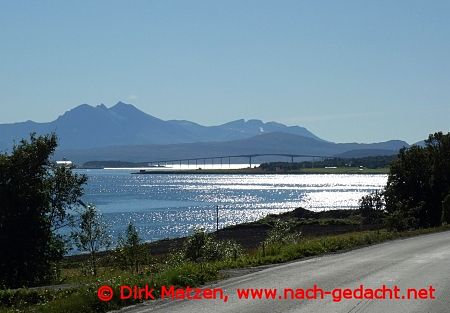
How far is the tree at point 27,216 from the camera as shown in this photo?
113 feet

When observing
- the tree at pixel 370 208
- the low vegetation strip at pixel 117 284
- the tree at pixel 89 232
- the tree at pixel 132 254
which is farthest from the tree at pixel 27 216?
the tree at pixel 370 208

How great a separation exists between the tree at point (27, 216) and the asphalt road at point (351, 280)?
18.1m

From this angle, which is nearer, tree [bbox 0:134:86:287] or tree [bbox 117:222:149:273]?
tree [bbox 117:222:149:273]

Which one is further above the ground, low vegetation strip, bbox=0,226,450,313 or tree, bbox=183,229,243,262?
low vegetation strip, bbox=0,226,450,313

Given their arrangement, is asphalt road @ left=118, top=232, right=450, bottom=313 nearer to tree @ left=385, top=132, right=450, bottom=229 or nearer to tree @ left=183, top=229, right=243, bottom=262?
tree @ left=183, top=229, right=243, bottom=262

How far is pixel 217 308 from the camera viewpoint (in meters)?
12.6

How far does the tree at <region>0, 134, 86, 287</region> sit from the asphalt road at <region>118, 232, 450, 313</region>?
18.1m

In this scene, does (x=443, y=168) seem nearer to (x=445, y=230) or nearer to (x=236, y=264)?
(x=445, y=230)

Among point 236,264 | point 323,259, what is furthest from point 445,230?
point 236,264

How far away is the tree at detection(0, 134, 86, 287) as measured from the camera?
1358 inches

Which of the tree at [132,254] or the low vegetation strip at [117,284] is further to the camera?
the tree at [132,254]

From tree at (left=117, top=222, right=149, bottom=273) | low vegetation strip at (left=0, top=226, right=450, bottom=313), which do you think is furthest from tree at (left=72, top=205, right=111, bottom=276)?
low vegetation strip at (left=0, top=226, right=450, bottom=313)

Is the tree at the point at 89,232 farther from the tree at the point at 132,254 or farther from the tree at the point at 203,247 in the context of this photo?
the tree at the point at 132,254

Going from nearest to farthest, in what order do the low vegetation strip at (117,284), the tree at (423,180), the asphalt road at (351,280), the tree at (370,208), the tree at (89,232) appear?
the asphalt road at (351,280) → the low vegetation strip at (117,284) → the tree at (89,232) → the tree at (423,180) → the tree at (370,208)
